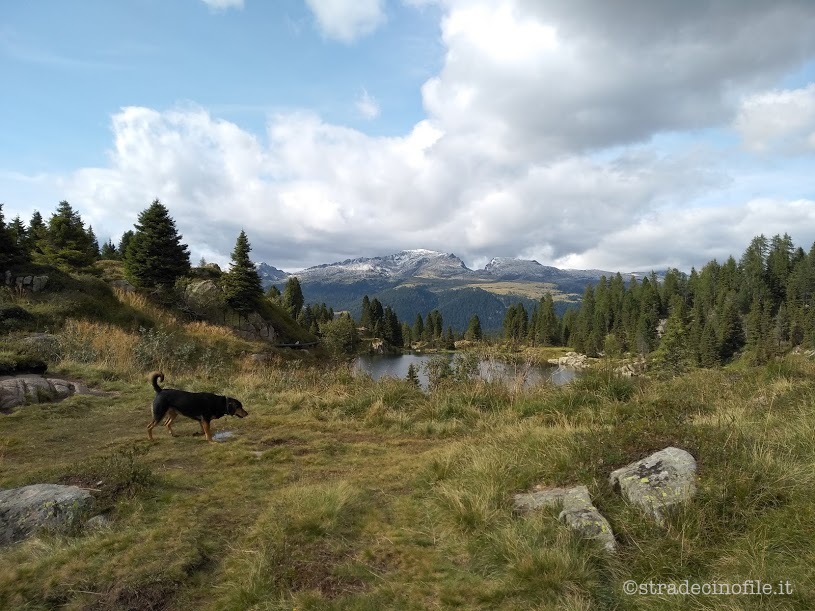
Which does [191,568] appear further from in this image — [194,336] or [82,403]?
[194,336]

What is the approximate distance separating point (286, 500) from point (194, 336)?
20757mm

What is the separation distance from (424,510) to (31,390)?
9.69 m

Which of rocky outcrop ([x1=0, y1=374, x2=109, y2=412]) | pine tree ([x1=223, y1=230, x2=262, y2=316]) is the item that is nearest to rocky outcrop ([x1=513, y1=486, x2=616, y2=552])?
rocky outcrop ([x1=0, y1=374, x2=109, y2=412])

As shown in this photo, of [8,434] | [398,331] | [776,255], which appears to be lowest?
[398,331]

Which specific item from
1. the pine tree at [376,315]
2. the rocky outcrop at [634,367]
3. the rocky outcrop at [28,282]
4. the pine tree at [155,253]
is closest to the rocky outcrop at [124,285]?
the pine tree at [155,253]

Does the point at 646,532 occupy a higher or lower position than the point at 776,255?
lower

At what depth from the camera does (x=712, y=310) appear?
9806cm

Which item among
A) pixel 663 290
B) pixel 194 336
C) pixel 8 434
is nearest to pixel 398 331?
pixel 663 290

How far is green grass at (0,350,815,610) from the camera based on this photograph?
3.27 m

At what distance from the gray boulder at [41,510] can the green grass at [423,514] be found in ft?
0.84

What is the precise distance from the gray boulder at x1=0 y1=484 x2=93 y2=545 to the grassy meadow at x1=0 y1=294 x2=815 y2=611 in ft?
0.67

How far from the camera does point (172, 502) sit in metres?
4.94

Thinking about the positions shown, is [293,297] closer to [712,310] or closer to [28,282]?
[28,282]

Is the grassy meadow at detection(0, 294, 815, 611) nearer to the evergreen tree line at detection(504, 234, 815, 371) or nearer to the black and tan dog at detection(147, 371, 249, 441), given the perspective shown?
the black and tan dog at detection(147, 371, 249, 441)
